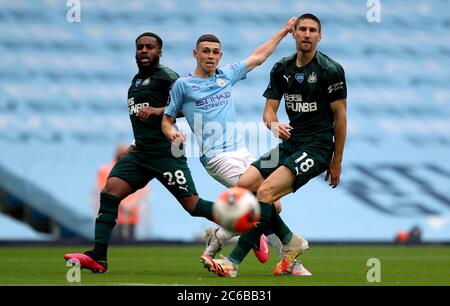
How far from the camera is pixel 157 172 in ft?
33.3

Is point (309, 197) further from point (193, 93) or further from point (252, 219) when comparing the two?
point (252, 219)

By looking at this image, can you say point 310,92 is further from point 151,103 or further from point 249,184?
point 151,103

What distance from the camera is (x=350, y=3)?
79.0 feet

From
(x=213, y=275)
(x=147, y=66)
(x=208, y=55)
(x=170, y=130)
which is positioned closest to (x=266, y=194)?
(x=213, y=275)

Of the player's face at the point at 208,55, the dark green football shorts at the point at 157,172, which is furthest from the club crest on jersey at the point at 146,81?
the dark green football shorts at the point at 157,172

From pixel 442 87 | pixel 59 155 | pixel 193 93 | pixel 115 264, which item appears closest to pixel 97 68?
pixel 59 155

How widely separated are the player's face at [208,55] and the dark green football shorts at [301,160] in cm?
103

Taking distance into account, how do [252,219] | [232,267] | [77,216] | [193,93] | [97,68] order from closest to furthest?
[252,219], [232,267], [193,93], [77,216], [97,68]

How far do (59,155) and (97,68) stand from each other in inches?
91.2

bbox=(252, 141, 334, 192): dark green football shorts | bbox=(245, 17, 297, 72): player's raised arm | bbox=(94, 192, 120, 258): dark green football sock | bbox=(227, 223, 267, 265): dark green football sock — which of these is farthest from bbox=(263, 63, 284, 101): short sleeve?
bbox=(94, 192, 120, 258): dark green football sock

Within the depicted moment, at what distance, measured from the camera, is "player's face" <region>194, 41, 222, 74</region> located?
1015 cm

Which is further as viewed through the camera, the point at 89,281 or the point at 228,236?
the point at 228,236

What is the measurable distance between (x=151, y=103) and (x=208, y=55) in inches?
27.9

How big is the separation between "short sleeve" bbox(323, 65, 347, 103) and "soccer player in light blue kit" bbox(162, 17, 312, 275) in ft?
3.80
